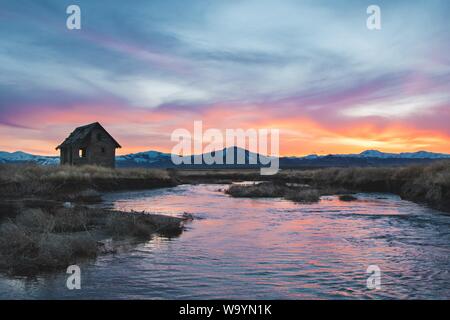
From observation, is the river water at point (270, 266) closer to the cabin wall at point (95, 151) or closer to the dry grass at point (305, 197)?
the dry grass at point (305, 197)

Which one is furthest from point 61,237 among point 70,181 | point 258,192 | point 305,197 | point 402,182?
point 402,182

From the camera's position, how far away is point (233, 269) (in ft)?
38.7

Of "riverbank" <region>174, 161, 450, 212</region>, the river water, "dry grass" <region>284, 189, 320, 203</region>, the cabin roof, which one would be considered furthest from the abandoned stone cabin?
the river water

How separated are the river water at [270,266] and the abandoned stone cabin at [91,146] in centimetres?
4039

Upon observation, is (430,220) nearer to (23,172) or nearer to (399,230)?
(399,230)

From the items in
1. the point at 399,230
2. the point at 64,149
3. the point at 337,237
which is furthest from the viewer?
the point at 64,149

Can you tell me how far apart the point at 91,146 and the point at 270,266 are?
4933 centimetres

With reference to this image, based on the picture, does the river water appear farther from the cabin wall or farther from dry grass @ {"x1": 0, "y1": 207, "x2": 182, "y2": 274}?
the cabin wall

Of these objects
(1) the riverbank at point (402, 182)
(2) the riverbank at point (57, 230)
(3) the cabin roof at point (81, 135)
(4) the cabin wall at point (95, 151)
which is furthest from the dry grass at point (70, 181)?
(1) the riverbank at point (402, 182)

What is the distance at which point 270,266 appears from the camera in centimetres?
1222

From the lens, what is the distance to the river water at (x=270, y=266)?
9.72m

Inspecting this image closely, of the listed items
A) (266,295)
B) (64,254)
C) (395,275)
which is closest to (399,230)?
(395,275)

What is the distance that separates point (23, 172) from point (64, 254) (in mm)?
31621

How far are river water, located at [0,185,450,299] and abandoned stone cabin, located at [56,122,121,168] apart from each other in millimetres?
40392
